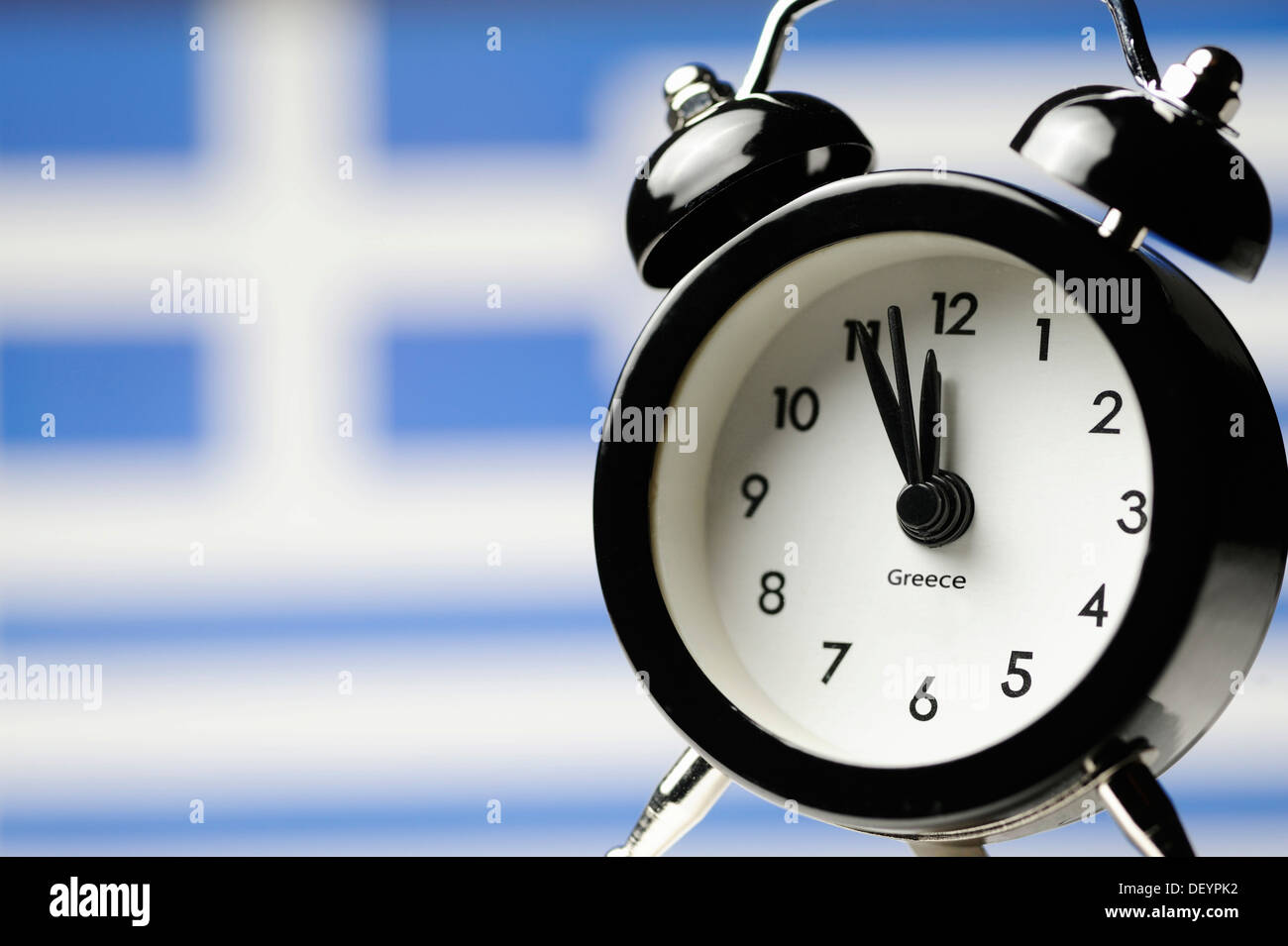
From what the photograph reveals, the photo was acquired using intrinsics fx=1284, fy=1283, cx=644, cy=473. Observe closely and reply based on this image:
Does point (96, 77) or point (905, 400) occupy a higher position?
point (96, 77)

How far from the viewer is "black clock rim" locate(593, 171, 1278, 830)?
583 mm

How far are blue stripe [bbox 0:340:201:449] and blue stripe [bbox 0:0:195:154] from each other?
0.25 meters

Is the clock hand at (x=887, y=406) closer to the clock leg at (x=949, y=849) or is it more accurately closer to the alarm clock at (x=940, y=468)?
the alarm clock at (x=940, y=468)

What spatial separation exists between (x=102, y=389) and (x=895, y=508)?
4.50 ft

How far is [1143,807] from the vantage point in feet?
1.99

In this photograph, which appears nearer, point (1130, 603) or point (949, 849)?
point (1130, 603)

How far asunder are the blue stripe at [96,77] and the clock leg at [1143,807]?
1.52 metres

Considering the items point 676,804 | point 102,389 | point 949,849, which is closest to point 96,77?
point 102,389

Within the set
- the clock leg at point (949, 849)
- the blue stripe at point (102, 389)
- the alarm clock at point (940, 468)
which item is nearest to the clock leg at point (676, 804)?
the alarm clock at point (940, 468)

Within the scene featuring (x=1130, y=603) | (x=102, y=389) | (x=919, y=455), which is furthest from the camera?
(x=102, y=389)

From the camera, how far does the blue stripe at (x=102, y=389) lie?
172 cm

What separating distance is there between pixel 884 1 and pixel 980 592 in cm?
111

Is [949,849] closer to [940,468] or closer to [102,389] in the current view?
[940,468]

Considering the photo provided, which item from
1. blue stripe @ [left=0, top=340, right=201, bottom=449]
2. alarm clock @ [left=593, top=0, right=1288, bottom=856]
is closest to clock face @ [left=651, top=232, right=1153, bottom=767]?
alarm clock @ [left=593, top=0, right=1288, bottom=856]
